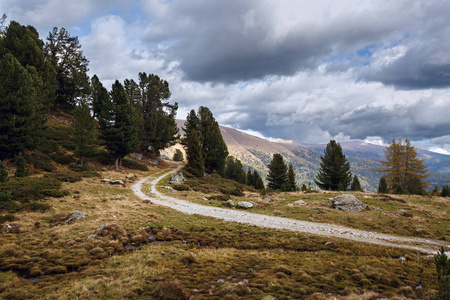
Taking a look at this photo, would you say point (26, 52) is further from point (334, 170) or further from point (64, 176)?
point (334, 170)

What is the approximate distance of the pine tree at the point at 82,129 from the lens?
3722 centimetres

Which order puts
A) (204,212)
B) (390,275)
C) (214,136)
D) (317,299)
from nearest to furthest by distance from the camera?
(317,299) → (390,275) → (204,212) → (214,136)

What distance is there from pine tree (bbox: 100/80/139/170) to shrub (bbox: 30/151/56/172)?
12214 millimetres

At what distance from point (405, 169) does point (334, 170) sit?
16.3m

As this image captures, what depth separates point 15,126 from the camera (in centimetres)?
2938

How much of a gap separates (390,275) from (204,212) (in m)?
17.0

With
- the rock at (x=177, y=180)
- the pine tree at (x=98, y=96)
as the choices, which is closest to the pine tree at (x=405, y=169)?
the rock at (x=177, y=180)

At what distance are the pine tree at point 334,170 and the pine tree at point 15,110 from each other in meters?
60.7

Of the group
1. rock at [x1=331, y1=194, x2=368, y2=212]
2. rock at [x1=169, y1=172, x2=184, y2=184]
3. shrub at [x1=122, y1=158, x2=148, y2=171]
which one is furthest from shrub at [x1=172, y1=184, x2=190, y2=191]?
rock at [x1=331, y1=194, x2=368, y2=212]

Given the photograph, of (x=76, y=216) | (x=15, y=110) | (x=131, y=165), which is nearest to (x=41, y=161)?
(x=15, y=110)

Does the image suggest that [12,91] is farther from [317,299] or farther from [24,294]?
[317,299]

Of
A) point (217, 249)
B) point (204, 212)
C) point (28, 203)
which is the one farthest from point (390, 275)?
point (28, 203)

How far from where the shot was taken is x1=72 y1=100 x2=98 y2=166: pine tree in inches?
1465

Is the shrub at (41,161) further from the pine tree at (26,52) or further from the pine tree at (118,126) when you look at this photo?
the pine tree at (26,52)
